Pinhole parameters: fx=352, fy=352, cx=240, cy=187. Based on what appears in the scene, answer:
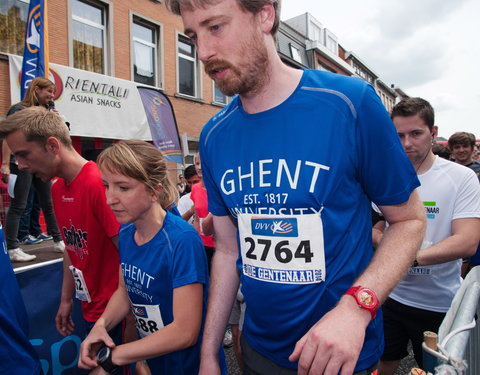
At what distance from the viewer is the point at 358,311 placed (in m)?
0.85

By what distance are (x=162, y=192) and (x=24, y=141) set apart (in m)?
0.94

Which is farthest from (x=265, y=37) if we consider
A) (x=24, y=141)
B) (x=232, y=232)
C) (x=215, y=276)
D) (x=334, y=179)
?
(x=24, y=141)

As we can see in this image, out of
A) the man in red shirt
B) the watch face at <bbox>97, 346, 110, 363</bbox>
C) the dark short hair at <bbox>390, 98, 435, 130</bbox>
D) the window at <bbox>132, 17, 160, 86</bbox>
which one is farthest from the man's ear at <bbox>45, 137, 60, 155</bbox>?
the window at <bbox>132, 17, 160, 86</bbox>

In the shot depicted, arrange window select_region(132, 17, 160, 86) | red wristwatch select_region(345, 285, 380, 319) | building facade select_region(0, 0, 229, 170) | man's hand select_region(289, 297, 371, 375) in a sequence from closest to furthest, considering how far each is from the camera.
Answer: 1. man's hand select_region(289, 297, 371, 375)
2. red wristwatch select_region(345, 285, 380, 319)
3. building facade select_region(0, 0, 229, 170)
4. window select_region(132, 17, 160, 86)

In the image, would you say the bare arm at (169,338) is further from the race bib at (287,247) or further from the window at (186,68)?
the window at (186,68)

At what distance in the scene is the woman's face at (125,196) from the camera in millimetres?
1705

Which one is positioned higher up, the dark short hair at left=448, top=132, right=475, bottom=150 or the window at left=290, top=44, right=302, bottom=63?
the window at left=290, top=44, right=302, bottom=63

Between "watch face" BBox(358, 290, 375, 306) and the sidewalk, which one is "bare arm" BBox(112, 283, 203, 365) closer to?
"watch face" BBox(358, 290, 375, 306)

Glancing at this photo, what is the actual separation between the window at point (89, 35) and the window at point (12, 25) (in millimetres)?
1416

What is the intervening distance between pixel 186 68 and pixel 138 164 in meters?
12.4

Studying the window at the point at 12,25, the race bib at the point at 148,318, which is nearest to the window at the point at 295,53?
the window at the point at 12,25

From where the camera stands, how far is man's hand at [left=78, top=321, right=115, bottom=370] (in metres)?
1.50

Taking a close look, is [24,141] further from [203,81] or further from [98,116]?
[203,81]

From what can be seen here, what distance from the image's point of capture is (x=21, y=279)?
2166 mm
